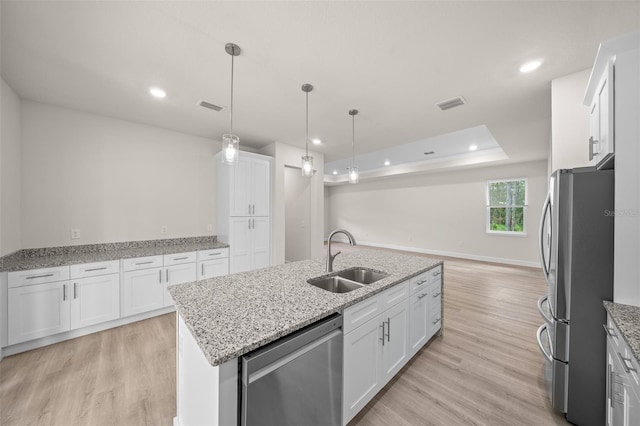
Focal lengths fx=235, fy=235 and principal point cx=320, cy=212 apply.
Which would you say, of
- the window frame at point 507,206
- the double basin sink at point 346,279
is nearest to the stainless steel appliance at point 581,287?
the double basin sink at point 346,279

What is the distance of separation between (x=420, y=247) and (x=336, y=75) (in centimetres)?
683

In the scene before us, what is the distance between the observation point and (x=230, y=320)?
3.78ft

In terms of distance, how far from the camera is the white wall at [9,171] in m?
2.35

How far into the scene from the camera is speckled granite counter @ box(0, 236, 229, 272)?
95.2 inches

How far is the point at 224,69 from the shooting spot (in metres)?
2.24

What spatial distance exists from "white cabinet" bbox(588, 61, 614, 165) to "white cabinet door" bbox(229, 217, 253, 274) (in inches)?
160

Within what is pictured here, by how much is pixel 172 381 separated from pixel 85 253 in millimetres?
2295

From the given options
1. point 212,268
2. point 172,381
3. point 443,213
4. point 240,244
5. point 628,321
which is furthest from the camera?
point 443,213

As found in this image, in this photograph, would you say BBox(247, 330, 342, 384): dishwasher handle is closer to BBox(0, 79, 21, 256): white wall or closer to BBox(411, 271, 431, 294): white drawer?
BBox(411, 271, 431, 294): white drawer

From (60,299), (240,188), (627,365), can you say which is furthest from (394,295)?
(60,299)

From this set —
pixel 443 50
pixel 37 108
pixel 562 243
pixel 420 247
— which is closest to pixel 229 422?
pixel 562 243

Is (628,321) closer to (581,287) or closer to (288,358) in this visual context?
(581,287)

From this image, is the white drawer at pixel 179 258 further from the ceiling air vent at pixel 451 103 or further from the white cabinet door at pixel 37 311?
the ceiling air vent at pixel 451 103

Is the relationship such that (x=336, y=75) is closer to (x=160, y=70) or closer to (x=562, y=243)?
(x=160, y=70)
